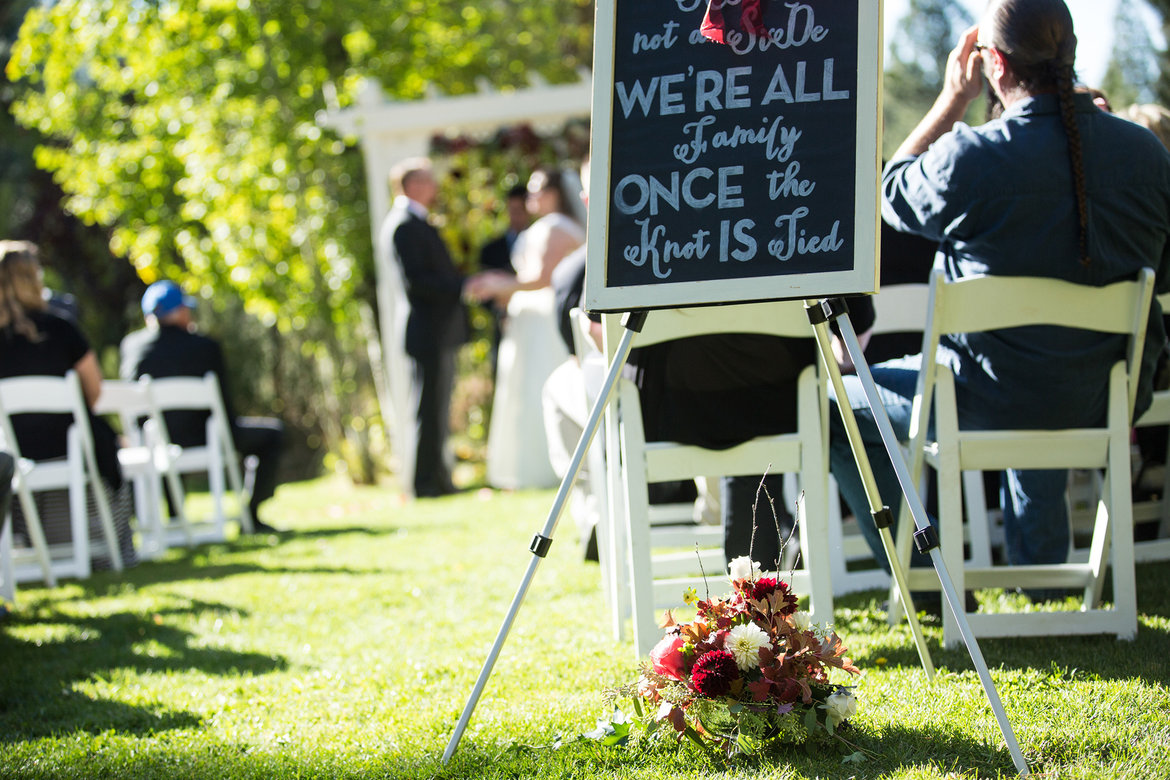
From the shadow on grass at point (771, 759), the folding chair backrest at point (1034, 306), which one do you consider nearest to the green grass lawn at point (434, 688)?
the shadow on grass at point (771, 759)

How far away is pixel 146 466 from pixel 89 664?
3.06 metres

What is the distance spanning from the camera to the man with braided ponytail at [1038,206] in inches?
117

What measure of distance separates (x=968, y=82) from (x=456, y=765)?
2359 mm

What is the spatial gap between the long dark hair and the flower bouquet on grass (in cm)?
133

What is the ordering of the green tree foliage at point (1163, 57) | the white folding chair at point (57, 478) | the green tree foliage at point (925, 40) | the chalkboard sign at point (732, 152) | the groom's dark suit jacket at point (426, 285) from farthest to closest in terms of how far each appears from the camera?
the green tree foliage at point (925, 40) → the green tree foliage at point (1163, 57) → the groom's dark suit jacket at point (426, 285) → the white folding chair at point (57, 478) → the chalkboard sign at point (732, 152)

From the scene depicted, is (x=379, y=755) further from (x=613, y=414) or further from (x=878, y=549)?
(x=878, y=549)

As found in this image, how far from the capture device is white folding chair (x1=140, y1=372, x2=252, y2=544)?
6715mm

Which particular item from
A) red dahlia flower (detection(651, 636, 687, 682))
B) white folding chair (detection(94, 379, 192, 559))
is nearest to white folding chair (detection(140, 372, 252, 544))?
white folding chair (detection(94, 379, 192, 559))

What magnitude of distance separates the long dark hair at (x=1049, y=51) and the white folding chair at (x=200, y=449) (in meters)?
5.19

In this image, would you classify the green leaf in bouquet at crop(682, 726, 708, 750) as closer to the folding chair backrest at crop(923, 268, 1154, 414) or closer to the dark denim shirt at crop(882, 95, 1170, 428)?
the folding chair backrest at crop(923, 268, 1154, 414)

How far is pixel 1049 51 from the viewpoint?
298cm

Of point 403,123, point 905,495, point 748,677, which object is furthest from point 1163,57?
point 748,677

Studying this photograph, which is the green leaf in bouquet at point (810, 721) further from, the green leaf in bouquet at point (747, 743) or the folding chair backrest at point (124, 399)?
the folding chair backrest at point (124, 399)

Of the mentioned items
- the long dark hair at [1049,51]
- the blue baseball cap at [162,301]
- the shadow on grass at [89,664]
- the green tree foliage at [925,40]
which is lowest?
the shadow on grass at [89,664]
